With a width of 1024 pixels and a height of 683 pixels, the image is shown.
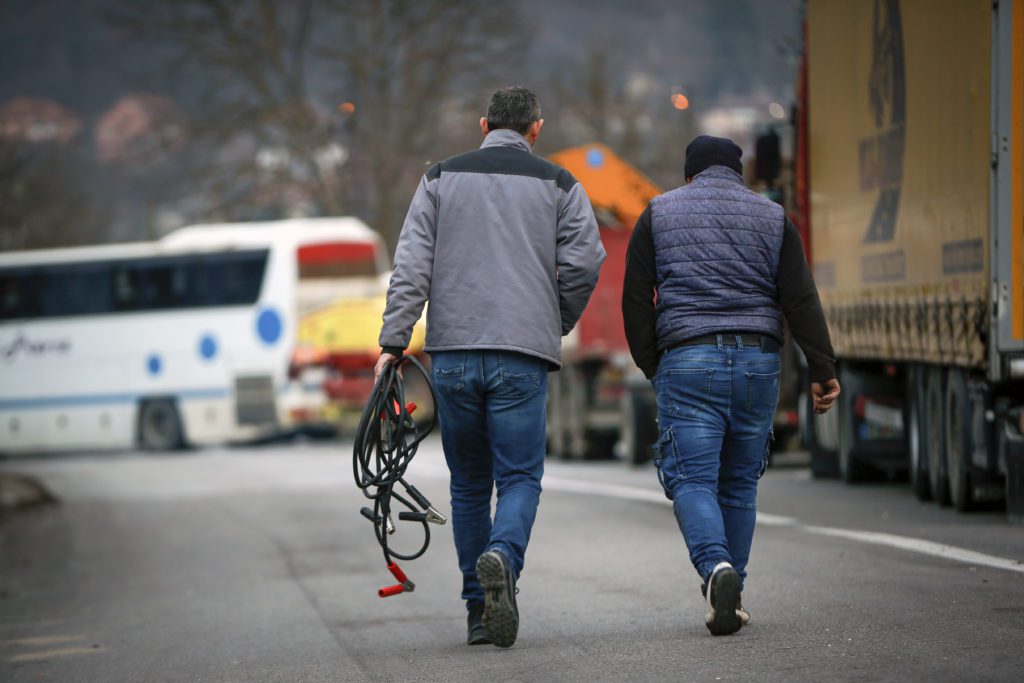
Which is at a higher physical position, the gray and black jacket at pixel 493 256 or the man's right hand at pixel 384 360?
the gray and black jacket at pixel 493 256

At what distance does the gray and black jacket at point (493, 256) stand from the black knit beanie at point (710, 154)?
50 cm

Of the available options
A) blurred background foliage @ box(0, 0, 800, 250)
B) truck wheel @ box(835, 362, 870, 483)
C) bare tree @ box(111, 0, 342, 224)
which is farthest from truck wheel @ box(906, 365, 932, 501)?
bare tree @ box(111, 0, 342, 224)

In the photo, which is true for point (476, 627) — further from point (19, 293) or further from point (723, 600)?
point (19, 293)

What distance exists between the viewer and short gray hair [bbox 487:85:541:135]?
285 inches

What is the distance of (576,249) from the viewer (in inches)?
279

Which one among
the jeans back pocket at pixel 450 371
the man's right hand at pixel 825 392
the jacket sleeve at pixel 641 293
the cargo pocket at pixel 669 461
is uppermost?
the jacket sleeve at pixel 641 293

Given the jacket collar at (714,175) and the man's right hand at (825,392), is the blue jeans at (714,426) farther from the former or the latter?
the jacket collar at (714,175)

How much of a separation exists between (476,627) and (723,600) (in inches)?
38.3

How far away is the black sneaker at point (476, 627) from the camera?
726 centimetres

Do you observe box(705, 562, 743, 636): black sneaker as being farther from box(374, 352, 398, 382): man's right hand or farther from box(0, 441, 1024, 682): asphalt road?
box(374, 352, 398, 382): man's right hand

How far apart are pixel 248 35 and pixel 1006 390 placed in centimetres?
3651

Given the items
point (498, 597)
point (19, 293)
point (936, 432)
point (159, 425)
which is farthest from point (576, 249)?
point (19, 293)

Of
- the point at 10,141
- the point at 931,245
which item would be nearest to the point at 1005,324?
the point at 931,245

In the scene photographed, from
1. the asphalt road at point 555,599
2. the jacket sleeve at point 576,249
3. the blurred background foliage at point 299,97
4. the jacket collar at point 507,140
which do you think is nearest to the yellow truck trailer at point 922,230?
the asphalt road at point 555,599
